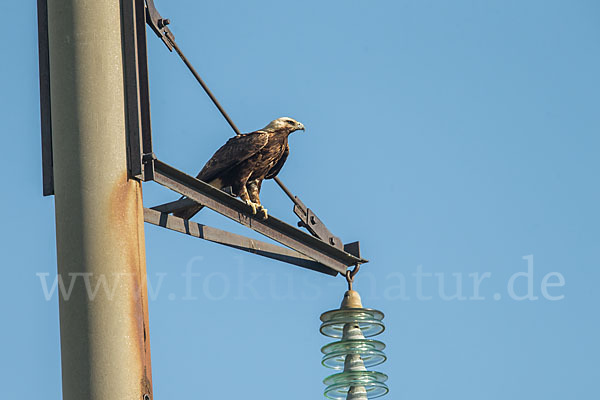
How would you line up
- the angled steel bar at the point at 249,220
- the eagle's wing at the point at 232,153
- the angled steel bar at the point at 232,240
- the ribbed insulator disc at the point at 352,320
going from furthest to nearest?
the eagle's wing at the point at 232,153 → the ribbed insulator disc at the point at 352,320 → the angled steel bar at the point at 232,240 → the angled steel bar at the point at 249,220

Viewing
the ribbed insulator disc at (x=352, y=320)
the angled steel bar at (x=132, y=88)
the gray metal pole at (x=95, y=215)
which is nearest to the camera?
the gray metal pole at (x=95, y=215)

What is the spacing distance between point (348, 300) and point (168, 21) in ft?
5.32

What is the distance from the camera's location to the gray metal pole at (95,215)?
10.7 ft

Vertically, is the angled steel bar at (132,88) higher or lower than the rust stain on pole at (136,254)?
higher

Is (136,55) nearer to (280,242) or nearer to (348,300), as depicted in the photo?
(280,242)

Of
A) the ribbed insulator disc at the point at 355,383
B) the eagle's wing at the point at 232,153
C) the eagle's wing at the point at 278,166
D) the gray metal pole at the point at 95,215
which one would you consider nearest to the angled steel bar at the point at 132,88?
the gray metal pole at the point at 95,215

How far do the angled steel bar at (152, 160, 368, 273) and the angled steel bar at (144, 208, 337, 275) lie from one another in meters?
0.06

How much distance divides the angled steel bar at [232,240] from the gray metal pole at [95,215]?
0.52 m

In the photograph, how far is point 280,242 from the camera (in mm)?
4938

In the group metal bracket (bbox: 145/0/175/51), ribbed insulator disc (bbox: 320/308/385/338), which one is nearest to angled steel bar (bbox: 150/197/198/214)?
metal bracket (bbox: 145/0/175/51)

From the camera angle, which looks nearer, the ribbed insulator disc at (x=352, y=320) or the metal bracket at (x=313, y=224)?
the ribbed insulator disc at (x=352, y=320)

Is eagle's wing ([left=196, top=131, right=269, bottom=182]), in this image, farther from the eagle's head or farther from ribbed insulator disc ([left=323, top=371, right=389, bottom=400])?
ribbed insulator disc ([left=323, top=371, right=389, bottom=400])

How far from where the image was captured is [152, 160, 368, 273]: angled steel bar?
4.01 m

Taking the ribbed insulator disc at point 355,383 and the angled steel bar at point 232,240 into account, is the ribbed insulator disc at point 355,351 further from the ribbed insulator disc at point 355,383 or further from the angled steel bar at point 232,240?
the angled steel bar at point 232,240
